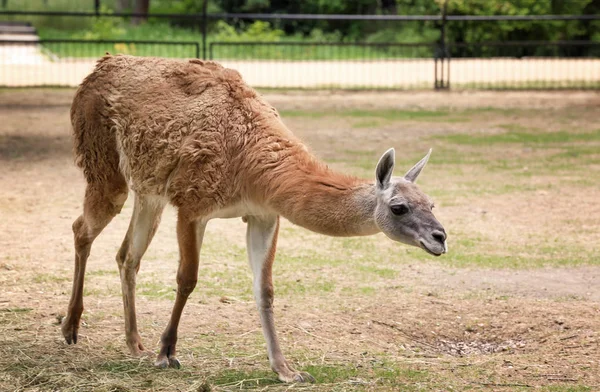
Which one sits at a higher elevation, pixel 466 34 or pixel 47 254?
pixel 466 34

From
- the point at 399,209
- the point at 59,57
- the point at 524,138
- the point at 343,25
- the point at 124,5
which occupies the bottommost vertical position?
the point at 524,138

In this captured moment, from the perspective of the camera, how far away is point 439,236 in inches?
179

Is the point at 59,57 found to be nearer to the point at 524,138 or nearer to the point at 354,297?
the point at 524,138

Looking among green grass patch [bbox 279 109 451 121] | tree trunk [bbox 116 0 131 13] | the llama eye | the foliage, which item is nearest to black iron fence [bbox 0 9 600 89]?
the foliage

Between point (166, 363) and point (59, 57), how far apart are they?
1917 cm

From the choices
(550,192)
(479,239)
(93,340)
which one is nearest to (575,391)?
(93,340)

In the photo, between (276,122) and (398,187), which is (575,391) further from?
(276,122)

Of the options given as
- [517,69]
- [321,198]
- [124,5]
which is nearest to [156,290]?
[321,198]

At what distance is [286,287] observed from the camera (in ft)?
23.6

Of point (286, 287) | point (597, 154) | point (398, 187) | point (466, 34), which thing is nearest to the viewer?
point (398, 187)

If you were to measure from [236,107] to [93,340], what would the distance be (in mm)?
1793

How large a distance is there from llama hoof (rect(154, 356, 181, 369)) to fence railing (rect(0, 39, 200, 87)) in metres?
14.2

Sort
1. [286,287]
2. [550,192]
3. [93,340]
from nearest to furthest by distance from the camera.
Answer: [93,340] → [286,287] → [550,192]

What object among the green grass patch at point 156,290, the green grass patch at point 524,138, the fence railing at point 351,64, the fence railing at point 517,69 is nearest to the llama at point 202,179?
the green grass patch at point 156,290
